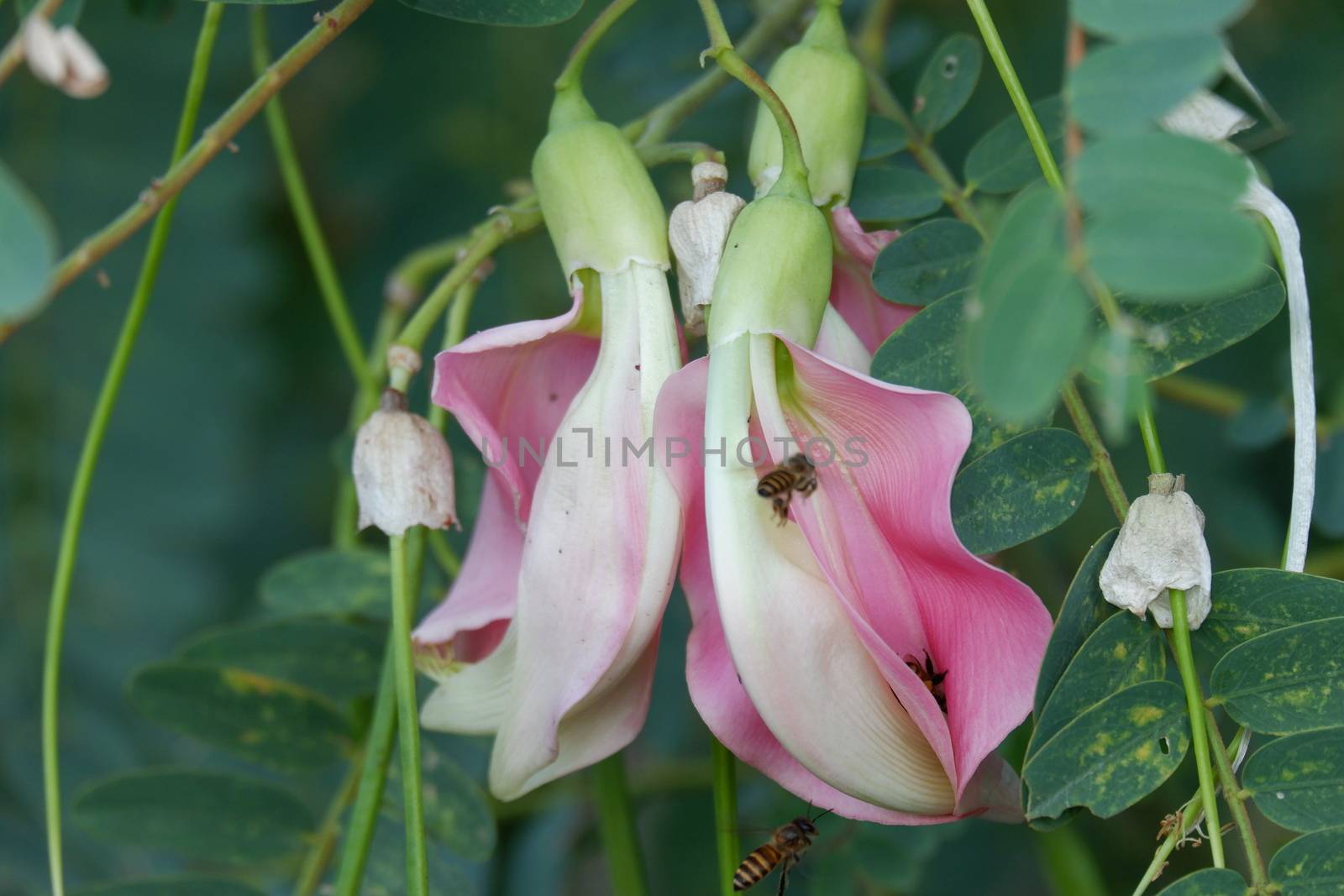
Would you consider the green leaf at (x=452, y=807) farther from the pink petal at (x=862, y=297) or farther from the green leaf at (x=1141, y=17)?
the green leaf at (x=1141, y=17)

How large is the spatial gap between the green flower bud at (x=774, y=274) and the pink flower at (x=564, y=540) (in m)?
0.04

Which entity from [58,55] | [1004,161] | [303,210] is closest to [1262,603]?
[1004,161]

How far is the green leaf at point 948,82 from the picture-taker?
2.28 feet

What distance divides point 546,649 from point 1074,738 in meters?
0.20

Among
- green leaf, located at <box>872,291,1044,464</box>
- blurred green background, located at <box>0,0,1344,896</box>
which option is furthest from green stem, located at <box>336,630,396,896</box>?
blurred green background, located at <box>0,0,1344,896</box>

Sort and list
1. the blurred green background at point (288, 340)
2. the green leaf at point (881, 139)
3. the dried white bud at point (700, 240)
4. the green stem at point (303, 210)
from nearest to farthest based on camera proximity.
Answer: the dried white bud at point (700, 240) < the green leaf at point (881, 139) < the green stem at point (303, 210) < the blurred green background at point (288, 340)

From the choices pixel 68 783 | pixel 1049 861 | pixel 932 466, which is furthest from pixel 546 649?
pixel 68 783

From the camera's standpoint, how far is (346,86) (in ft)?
4.55

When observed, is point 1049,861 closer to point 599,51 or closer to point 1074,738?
point 1074,738

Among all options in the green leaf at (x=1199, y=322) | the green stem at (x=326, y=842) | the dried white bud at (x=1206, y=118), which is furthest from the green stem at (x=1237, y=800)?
the green stem at (x=326, y=842)

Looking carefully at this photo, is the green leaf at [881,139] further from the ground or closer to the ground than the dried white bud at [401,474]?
further from the ground

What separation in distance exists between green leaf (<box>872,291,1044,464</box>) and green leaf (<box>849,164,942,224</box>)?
0.10m

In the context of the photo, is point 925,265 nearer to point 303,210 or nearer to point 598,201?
point 598,201

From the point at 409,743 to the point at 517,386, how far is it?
161 mm
